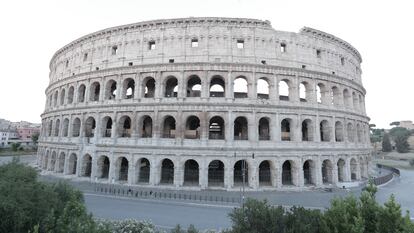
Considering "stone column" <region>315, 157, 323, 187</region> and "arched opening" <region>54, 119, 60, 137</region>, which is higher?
"arched opening" <region>54, 119, 60, 137</region>

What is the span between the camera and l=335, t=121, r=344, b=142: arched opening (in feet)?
101

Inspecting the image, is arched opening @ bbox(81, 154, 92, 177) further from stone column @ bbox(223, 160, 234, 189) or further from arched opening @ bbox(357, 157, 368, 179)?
arched opening @ bbox(357, 157, 368, 179)

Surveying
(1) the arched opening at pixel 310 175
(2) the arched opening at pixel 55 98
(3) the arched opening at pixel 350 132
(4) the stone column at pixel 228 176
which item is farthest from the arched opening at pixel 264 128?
(2) the arched opening at pixel 55 98

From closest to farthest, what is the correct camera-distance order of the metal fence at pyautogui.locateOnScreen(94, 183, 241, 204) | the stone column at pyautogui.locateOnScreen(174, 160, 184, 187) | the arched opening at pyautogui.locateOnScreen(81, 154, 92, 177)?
the metal fence at pyautogui.locateOnScreen(94, 183, 241, 204), the stone column at pyautogui.locateOnScreen(174, 160, 184, 187), the arched opening at pyautogui.locateOnScreen(81, 154, 92, 177)

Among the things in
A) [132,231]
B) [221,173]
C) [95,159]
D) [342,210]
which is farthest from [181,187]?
[342,210]

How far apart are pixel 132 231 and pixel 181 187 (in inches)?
581

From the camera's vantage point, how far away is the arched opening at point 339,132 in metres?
30.6

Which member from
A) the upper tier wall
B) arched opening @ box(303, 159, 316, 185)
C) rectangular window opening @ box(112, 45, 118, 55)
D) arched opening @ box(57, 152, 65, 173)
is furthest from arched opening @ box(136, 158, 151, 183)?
arched opening @ box(303, 159, 316, 185)

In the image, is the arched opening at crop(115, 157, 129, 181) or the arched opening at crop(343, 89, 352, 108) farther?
the arched opening at crop(343, 89, 352, 108)

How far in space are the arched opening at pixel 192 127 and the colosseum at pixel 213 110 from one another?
150mm

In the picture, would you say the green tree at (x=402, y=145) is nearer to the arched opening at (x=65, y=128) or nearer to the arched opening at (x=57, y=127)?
the arched opening at (x=65, y=128)

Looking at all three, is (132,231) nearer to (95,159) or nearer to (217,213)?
(217,213)

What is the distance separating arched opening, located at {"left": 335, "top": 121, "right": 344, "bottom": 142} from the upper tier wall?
7.10 metres

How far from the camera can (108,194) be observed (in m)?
23.5
